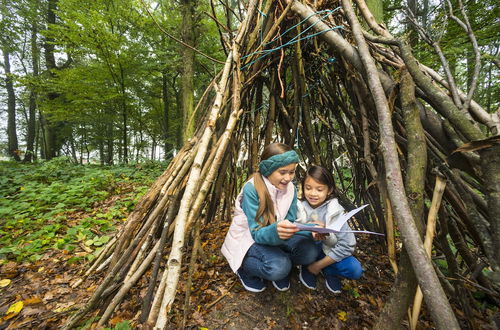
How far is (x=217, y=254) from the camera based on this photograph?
2.26 meters

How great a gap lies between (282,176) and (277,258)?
2.29 ft

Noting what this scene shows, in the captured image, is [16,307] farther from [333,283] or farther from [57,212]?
[333,283]

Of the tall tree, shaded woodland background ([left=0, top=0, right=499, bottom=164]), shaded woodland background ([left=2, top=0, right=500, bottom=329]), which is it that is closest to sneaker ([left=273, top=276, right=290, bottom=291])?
shaded woodland background ([left=2, top=0, right=500, bottom=329])

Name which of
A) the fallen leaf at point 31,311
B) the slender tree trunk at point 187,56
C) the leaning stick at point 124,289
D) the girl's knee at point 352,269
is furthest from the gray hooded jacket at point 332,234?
the slender tree trunk at point 187,56

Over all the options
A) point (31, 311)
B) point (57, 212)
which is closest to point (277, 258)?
point (31, 311)

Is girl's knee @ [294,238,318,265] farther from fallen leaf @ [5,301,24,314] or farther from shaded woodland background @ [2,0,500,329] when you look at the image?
fallen leaf @ [5,301,24,314]

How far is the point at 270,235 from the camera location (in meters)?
1.55

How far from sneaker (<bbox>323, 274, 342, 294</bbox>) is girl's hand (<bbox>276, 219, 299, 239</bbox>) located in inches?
33.1

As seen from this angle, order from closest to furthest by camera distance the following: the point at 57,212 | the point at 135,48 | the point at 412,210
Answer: the point at 412,210 < the point at 57,212 < the point at 135,48

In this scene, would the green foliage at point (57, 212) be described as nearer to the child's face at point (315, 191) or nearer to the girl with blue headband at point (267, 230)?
the girl with blue headband at point (267, 230)

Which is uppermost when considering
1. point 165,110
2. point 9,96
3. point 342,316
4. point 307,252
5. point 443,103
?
point 9,96

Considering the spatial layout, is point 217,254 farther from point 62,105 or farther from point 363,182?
point 62,105

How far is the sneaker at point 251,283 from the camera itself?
1.81 meters

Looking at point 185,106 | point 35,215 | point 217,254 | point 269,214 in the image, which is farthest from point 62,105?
point 269,214
